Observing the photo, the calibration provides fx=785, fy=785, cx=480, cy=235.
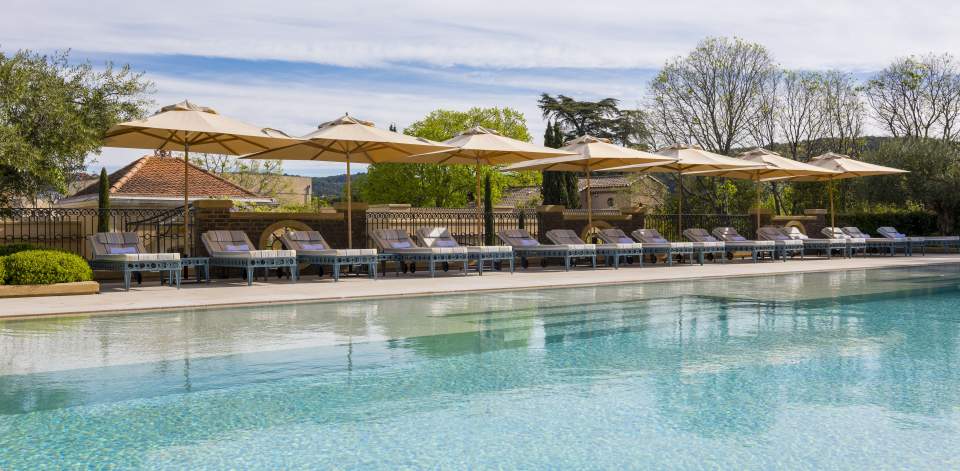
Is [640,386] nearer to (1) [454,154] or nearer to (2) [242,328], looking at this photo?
(2) [242,328]

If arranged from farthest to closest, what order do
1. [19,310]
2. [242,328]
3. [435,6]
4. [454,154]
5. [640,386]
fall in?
[454,154]
[435,6]
[19,310]
[242,328]
[640,386]

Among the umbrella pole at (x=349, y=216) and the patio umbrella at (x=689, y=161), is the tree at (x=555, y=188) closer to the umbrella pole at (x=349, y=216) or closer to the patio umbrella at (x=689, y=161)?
the patio umbrella at (x=689, y=161)

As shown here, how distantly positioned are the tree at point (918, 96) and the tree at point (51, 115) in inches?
1384

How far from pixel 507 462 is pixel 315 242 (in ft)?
39.4

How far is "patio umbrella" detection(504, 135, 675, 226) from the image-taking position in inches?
733

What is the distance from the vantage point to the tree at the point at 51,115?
12828 millimetres

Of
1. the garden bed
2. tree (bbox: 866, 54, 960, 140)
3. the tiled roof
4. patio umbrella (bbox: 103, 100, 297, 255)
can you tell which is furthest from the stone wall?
tree (bbox: 866, 54, 960, 140)

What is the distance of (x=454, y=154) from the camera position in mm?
18234

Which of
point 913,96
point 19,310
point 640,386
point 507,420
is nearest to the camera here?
point 507,420

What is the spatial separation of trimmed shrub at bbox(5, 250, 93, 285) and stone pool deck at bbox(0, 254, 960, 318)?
0.42m

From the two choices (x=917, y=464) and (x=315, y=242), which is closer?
(x=917, y=464)

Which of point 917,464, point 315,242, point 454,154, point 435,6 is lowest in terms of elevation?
point 917,464

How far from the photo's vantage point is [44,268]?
476 inches

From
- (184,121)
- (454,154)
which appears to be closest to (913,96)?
(454,154)
